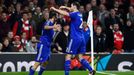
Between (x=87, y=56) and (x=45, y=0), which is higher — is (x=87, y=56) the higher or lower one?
the lower one

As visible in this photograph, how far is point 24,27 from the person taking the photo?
67.1 ft

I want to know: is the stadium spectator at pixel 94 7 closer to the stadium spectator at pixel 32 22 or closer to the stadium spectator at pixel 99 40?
the stadium spectator at pixel 99 40

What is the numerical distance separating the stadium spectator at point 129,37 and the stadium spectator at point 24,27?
11.8 ft

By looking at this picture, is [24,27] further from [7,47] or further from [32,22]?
[7,47]

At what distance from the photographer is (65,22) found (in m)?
20.6

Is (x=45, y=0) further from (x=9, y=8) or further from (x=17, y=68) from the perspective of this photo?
(x=17, y=68)

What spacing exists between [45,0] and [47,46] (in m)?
6.72

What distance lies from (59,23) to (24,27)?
131cm

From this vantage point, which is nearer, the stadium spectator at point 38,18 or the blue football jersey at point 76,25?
the blue football jersey at point 76,25

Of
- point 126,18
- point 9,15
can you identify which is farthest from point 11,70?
point 126,18

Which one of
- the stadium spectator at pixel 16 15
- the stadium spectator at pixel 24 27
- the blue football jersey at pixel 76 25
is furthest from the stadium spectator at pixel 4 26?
the blue football jersey at pixel 76 25

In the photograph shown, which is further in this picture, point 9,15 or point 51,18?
point 9,15

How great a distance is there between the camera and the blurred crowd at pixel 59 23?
1994 centimetres

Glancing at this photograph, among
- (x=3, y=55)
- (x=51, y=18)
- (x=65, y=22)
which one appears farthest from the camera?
(x=65, y=22)
